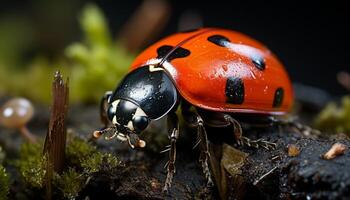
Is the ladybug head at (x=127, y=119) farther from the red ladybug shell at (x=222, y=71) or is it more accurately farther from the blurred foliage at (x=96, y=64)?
the blurred foliage at (x=96, y=64)

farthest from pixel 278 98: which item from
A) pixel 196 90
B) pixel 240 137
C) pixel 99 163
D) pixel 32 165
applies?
pixel 32 165

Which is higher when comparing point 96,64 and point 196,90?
point 96,64

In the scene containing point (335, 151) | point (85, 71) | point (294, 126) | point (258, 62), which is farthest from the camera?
point (85, 71)

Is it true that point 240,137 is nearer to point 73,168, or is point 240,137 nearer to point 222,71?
point 222,71

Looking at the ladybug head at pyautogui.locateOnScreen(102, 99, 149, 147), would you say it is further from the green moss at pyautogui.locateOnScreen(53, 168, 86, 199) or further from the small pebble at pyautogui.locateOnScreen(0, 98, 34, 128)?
the small pebble at pyautogui.locateOnScreen(0, 98, 34, 128)

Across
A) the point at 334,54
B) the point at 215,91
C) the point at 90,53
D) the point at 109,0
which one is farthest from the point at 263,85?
the point at 109,0

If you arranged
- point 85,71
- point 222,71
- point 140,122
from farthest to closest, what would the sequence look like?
point 85,71, point 222,71, point 140,122

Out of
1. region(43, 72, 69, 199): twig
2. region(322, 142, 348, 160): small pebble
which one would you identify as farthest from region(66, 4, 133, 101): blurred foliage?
region(322, 142, 348, 160): small pebble

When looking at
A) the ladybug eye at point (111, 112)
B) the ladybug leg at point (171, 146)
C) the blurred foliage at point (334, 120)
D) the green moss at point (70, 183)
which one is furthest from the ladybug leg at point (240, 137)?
the blurred foliage at point (334, 120)
